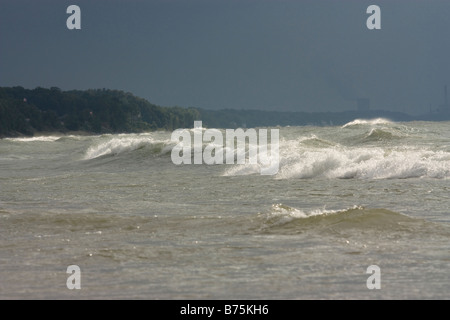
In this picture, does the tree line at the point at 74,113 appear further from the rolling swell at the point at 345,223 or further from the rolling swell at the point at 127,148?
the rolling swell at the point at 345,223

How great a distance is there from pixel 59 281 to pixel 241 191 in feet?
26.4

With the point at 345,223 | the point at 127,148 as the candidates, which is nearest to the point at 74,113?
the point at 127,148

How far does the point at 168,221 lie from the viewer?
9938 millimetres

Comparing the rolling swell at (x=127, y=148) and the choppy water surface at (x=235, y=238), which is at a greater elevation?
the rolling swell at (x=127, y=148)

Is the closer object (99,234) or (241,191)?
(99,234)

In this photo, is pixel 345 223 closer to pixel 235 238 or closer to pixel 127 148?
pixel 235 238

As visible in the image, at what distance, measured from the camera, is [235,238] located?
8.42 metres

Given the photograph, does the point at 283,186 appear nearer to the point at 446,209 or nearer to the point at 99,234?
the point at 446,209

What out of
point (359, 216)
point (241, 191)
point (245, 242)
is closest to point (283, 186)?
point (241, 191)

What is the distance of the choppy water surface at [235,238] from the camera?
20.3 ft

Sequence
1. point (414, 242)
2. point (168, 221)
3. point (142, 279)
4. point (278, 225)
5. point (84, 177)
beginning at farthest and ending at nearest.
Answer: point (84, 177)
point (168, 221)
point (278, 225)
point (414, 242)
point (142, 279)

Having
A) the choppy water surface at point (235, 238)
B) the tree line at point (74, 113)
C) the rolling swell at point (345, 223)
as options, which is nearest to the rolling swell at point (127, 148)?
the choppy water surface at point (235, 238)

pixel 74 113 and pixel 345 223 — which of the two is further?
pixel 74 113

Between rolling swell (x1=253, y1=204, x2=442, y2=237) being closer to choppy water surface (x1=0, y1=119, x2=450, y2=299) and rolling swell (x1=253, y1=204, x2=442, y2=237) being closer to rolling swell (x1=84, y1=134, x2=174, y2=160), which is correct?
choppy water surface (x1=0, y1=119, x2=450, y2=299)
